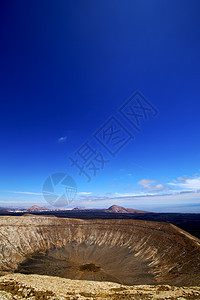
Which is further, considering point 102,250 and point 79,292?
point 102,250

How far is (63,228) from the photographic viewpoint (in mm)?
86938

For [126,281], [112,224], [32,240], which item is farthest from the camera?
[112,224]

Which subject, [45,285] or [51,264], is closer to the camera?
[45,285]

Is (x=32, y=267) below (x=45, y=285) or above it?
below

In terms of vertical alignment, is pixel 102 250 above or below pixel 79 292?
below

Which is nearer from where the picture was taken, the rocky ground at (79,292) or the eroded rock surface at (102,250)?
the rocky ground at (79,292)

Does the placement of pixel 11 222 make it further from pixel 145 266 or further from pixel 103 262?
pixel 145 266

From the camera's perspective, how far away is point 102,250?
6844 cm

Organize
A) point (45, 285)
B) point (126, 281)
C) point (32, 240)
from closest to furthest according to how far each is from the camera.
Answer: point (45, 285) → point (126, 281) → point (32, 240)

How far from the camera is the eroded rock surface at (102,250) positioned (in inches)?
1697

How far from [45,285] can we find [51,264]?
91.9 ft

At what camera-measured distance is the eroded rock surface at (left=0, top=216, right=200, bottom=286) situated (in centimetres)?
4309

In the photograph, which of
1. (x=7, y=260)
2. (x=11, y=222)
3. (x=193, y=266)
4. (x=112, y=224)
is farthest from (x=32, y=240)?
(x=193, y=266)

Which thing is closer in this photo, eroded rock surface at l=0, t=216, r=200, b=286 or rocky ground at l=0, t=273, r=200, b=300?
rocky ground at l=0, t=273, r=200, b=300
